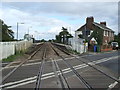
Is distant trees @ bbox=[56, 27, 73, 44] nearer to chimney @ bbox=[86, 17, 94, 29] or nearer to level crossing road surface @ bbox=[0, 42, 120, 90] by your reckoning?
chimney @ bbox=[86, 17, 94, 29]

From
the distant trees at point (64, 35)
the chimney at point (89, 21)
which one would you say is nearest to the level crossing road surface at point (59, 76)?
the chimney at point (89, 21)

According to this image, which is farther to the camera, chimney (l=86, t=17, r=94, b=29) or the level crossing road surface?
chimney (l=86, t=17, r=94, b=29)

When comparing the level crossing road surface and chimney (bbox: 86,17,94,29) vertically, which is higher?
chimney (bbox: 86,17,94,29)

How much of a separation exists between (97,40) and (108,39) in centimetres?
2747

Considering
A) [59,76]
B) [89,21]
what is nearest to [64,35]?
[89,21]

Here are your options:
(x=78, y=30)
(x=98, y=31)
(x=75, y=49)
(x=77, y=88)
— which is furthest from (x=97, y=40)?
(x=77, y=88)

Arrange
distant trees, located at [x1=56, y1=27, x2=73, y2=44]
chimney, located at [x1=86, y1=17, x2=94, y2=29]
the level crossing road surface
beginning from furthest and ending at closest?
1. distant trees, located at [x1=56, y1=27, x2=73, y2=44]
2. chimney, located at [x1=86, y1=17, x2=94, y2=29]
3. the level crossing road surface

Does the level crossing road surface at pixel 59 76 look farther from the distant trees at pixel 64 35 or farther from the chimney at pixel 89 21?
the distant trees at pixel 64 35

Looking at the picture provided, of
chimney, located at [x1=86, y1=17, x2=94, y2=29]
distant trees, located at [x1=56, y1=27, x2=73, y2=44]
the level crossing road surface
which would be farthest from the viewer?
distant trees, located at [x1=56, y1=27, x2=73, y2=44]

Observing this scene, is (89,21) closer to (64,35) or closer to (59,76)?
(64,35)

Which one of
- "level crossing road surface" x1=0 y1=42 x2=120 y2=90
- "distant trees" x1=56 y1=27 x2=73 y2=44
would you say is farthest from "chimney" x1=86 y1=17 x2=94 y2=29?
"level crossing road surface" x1=0 y1=42 x2=120 y2=90

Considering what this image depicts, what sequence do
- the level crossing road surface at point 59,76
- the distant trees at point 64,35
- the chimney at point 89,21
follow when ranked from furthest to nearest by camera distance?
the distant trees at point 64,35
the chimney at point 89,21
the level crossing road surface at point 59,76

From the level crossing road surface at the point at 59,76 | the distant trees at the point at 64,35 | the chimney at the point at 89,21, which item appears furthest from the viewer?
the distant trees at the point at 64,35

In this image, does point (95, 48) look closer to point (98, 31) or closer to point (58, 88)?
point (98, 31)
